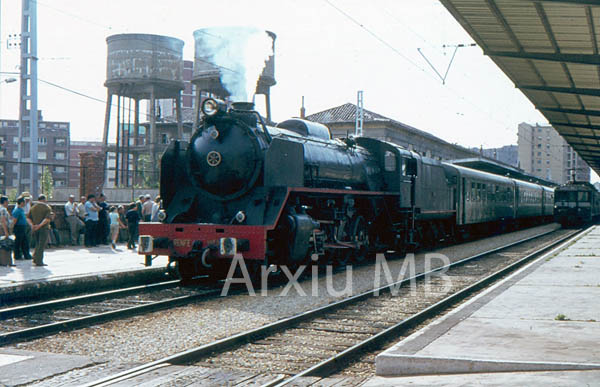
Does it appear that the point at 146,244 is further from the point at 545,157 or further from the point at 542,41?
the point at 545,157

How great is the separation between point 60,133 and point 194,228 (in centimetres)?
10110

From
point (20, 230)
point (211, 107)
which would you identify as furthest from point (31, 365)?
point (20, 230)

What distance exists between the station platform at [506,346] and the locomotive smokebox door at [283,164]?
4.03 metres

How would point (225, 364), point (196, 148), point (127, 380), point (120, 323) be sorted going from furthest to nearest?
point (196, 148), point (120, 323), point (225, 364), point (127, 380)

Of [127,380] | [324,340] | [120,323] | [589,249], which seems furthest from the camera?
[589,249]

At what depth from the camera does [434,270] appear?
45.3 feet

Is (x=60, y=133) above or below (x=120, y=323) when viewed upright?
above

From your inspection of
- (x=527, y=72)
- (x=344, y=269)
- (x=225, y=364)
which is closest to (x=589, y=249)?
(x=527, y=72)

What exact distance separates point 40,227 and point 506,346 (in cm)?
1042

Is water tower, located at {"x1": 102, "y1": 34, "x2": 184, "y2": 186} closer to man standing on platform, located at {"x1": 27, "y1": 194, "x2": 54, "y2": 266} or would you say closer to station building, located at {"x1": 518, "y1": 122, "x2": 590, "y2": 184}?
man standing on platform, located at {"x1": 27, "y1": 194, "x2": 54, "y2": 266}

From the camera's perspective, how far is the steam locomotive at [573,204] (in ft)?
120

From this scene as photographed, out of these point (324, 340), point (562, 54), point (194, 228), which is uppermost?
point (562, 54)

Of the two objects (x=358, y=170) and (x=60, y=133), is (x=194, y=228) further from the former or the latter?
(x=60, y=133)

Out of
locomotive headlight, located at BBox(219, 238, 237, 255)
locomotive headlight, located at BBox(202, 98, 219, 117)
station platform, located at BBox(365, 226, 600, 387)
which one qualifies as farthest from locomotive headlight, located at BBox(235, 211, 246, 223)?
station platform, located at BBox(365, 226, 600, 387)
